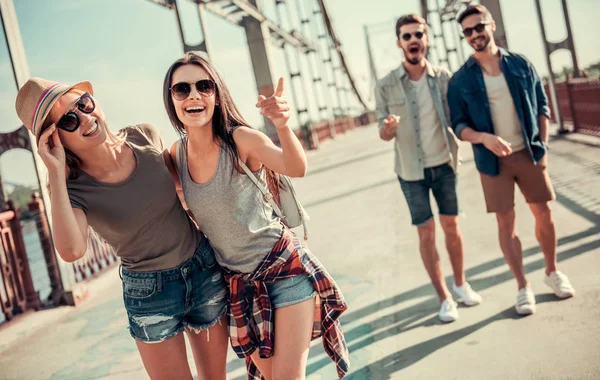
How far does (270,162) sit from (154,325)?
70cm

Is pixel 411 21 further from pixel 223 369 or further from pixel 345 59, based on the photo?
pixel 345 59

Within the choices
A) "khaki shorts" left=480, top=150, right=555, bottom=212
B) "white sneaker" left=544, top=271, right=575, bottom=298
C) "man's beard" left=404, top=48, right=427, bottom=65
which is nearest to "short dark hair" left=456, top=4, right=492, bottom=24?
"man's beard" left=404, top=48, right=427, bottom=65

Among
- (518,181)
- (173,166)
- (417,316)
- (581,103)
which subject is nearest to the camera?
(173,166)

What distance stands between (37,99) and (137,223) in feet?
1.76

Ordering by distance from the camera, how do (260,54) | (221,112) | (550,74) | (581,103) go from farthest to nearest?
1. (260,54)
2. (550,74)
3. (581,103)
4. (221,112)

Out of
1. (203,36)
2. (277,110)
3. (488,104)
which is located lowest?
(488,104)

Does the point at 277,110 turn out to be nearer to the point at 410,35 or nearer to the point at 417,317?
the point at 410,35

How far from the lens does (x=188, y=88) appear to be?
6.72 ft

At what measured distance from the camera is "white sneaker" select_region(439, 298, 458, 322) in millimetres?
3381

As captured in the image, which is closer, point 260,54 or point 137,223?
point 137,223

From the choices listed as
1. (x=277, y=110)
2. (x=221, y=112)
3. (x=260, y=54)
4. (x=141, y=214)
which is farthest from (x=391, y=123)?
(x=260, y=54)

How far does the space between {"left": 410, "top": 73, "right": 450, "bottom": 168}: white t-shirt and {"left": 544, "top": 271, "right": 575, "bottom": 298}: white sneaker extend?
0.92m

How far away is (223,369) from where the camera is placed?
230 centimetres

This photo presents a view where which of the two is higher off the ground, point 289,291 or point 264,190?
point 264,190
